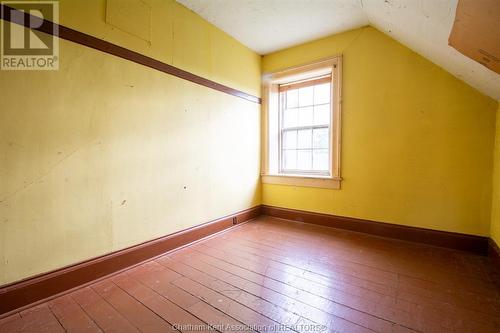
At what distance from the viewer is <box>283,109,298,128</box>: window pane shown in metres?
3.68

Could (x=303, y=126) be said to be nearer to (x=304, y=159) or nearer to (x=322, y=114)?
(x=322, y=114)

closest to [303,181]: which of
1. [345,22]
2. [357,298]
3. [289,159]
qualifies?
[289,159]

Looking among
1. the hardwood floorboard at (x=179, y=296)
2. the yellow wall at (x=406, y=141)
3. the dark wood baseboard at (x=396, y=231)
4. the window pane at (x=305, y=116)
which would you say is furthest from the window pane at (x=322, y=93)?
the hardwood floorboard at (x=179, y=296)

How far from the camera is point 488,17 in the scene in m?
1.11

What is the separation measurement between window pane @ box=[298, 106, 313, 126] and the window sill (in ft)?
2.70

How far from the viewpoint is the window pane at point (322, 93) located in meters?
3.34

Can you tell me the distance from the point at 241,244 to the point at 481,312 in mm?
1919

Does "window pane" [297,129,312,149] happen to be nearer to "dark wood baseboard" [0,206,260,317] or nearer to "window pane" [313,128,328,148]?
"window pane" [313,128,328,148]

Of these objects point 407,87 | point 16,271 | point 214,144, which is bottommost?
point 16,271

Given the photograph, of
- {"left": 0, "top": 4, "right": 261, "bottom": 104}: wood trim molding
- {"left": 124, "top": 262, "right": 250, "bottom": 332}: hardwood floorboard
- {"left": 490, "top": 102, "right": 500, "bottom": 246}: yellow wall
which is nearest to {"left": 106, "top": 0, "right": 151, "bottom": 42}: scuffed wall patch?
{"left": 0, "top": 4, "right": 261, "bottom": 104}: wood trim molding

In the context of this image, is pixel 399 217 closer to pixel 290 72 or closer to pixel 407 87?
pixel 407 87

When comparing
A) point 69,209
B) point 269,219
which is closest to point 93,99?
point 69,209

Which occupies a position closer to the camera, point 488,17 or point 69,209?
point 488,17

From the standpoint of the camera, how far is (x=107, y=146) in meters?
1.92
